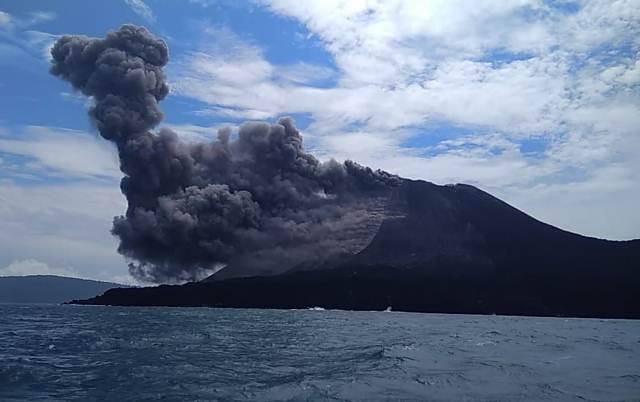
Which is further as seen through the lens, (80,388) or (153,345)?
(153,345)

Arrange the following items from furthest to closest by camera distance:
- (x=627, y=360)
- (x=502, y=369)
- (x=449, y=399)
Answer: (x=627, y=360) < (x=502, y=369) < (x=449, y=399)

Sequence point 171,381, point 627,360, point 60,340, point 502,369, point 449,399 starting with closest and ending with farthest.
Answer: point 449,399 < point 171,381 < point 502,369 < point 627,360 < point 60,340

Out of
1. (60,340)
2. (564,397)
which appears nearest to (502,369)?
(564,397)

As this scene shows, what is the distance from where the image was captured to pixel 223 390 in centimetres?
2325

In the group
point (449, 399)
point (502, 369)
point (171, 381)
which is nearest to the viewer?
point (449, 399)

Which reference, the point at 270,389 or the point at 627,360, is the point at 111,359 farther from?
the point at 627,360

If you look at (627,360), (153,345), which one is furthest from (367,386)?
(627,360)

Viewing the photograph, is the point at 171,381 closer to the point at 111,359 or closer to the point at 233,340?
the point at 111,359

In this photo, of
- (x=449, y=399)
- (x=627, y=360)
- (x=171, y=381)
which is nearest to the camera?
(x=449, y=399)

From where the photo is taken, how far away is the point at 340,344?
4491 cm

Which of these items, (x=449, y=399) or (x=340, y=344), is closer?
(x=449, y=399)

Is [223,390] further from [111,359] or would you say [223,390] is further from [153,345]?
[153,345]

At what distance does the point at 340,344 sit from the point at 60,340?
19.4m

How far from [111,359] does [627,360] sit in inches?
1195
